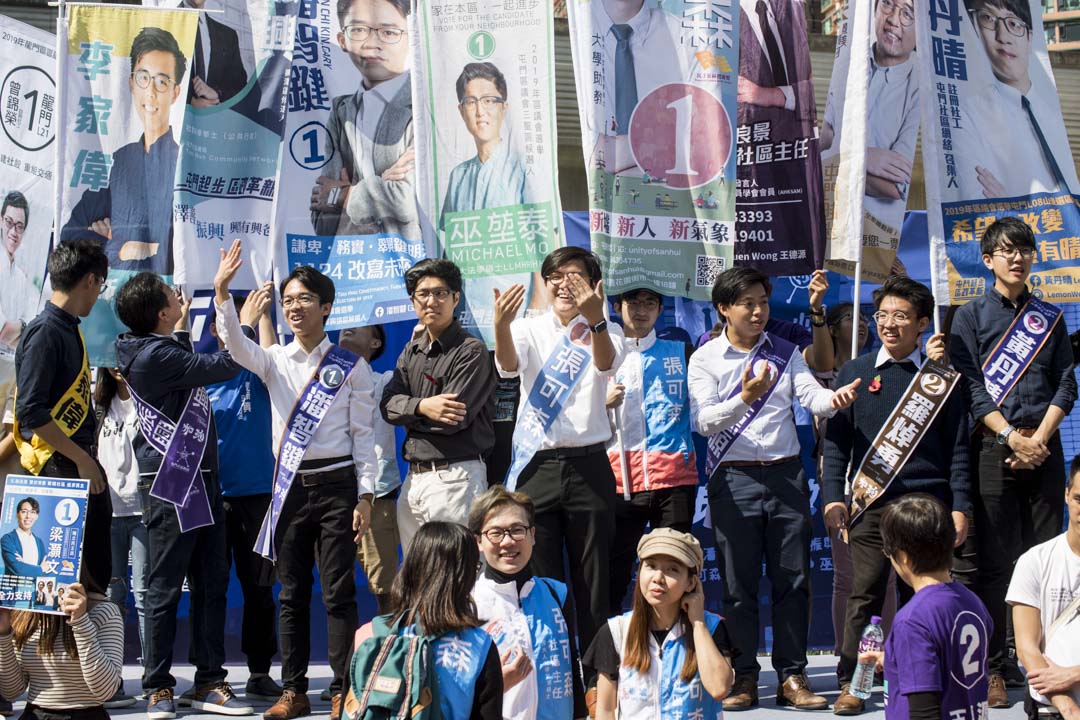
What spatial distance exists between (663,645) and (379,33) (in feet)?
11.6

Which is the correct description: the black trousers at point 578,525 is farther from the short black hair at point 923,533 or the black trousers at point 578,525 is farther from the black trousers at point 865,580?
the short black hair at point 923,533

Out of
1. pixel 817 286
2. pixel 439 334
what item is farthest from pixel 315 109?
pixel 817 286

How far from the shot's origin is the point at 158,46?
579 cm

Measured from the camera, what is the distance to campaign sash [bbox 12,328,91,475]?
4684mm

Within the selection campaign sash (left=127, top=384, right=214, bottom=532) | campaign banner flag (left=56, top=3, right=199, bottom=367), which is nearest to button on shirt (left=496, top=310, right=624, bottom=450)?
campaign sash (left=127, top=384, right=214, bottom=532)

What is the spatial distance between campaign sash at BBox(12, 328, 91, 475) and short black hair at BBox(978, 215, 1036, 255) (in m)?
3.78

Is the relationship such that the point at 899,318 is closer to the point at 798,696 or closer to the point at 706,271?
the point at 706,271

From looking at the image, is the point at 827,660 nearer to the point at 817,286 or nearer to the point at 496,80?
the point at 817,286

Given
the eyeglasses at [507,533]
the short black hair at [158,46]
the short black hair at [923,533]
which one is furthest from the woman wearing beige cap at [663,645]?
the short black hair at [158,46]

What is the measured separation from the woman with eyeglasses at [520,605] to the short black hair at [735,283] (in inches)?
76.3

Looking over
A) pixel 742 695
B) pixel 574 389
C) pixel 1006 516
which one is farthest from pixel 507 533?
pixel 1006 516

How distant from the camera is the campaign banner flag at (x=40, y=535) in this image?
3871 mm

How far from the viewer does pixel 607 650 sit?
3646mm

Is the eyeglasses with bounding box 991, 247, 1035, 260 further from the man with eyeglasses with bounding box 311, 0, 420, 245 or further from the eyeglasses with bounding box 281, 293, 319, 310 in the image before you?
the eyeglasses with bounding box 281, 293, 319, 310
